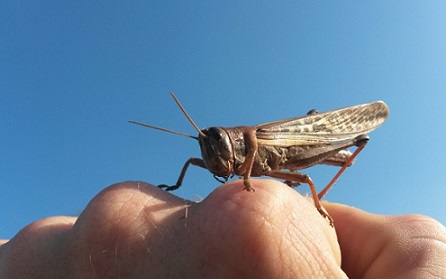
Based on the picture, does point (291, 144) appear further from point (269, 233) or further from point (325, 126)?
point (269, 233)

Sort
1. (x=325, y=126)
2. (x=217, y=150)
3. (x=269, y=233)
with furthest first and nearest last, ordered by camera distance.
Answer: (x=325, y=126) < (x=217, y=150) < (x=269, y=233)

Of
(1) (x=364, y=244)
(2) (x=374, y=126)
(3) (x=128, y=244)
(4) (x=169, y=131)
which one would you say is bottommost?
(1) (x=364, y=244)

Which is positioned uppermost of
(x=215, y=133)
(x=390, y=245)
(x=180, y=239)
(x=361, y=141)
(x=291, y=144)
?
(x=215, y=133)

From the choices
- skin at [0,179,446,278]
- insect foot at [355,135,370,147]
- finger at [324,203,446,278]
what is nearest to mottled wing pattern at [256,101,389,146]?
insect foot at [355,135,370,147]

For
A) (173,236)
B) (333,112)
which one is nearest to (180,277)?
(173,236)

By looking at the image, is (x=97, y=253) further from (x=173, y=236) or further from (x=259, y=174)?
(x=259, y=174)

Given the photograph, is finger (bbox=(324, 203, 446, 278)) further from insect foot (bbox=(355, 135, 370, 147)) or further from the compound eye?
insect foot (bbox=(355, 135, 370, 147))

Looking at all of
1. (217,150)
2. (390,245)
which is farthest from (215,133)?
(390,245)
